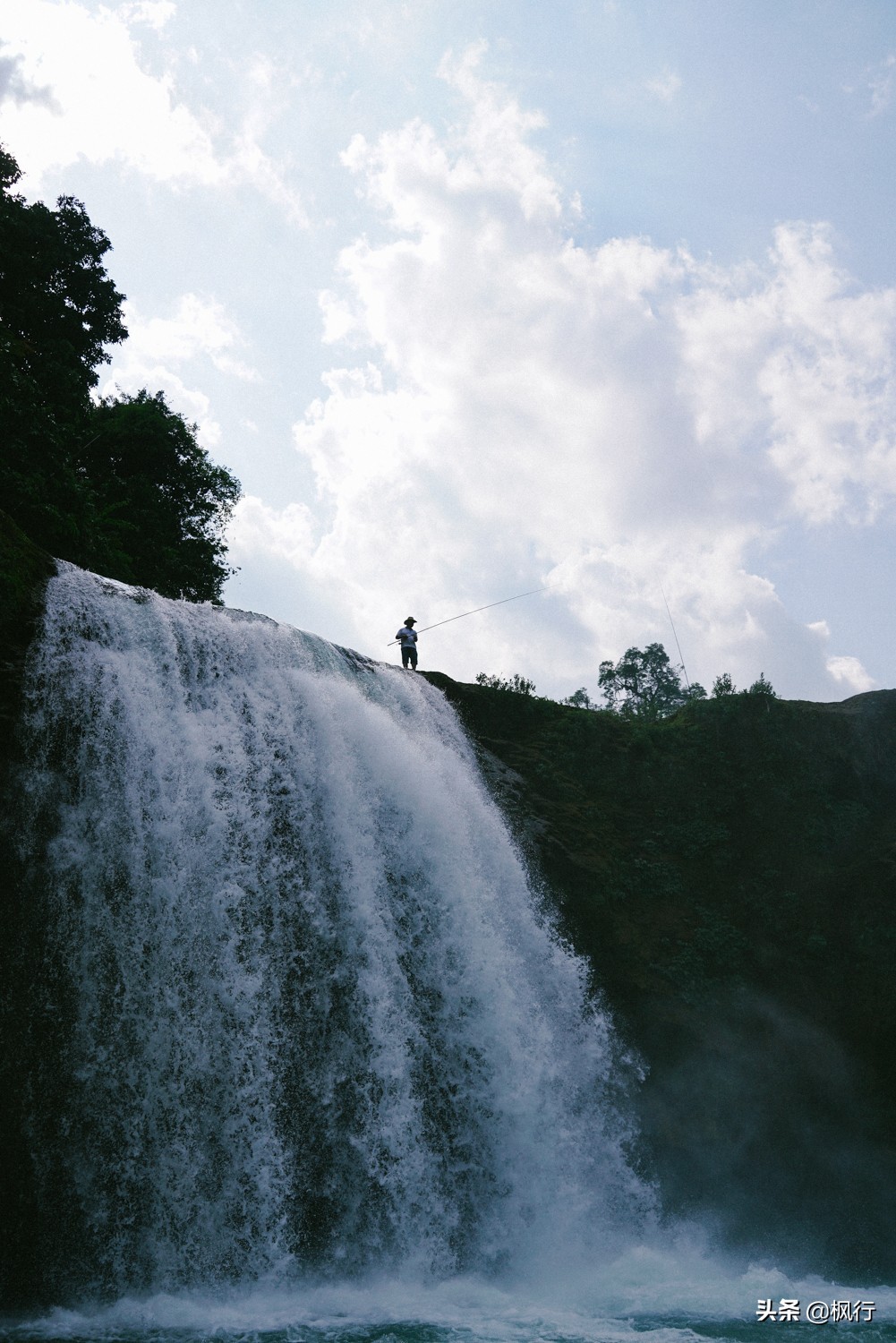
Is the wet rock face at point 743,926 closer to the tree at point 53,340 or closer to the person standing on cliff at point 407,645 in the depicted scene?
the person standing on cliff at point 407,645

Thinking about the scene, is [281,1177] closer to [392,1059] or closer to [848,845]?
[392,1059]

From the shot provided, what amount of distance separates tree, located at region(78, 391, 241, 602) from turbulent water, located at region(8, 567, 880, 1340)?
35.3 ft

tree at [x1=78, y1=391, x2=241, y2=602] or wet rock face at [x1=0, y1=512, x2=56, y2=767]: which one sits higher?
tree at [x1=78, y1=391, x2=241, y2=602]

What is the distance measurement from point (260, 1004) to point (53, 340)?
17.6 meters

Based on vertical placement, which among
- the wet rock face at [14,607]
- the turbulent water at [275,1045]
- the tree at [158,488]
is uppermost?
the tree at [158,488]

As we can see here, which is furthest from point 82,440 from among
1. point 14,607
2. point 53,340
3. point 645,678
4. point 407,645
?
point 645,678

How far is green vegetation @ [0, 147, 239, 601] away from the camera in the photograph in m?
14.0

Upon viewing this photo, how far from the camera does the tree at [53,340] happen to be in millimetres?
13961

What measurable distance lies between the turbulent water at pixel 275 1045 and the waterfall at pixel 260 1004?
0.03 m

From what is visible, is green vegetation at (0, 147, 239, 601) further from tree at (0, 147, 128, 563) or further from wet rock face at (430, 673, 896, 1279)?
wet rock face at (430, 673, 896, 1279)

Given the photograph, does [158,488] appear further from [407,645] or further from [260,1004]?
[260,1004]

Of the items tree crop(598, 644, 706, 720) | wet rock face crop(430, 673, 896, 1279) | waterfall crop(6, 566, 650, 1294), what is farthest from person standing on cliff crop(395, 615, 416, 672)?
tree crop(598, 644, 706, 720)

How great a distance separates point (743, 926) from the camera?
14820 millimetres

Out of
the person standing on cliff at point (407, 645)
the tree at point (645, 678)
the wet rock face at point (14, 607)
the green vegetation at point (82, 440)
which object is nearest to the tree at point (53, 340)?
the green vegetation at point (82, 440)
